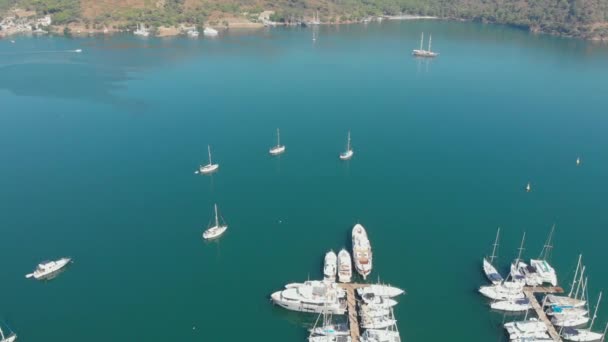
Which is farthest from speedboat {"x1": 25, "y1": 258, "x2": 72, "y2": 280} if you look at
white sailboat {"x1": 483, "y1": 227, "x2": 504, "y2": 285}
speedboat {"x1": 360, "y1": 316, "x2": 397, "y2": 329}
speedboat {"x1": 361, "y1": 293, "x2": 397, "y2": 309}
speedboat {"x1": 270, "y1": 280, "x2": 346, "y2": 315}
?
white sailboat {"x1": 483, "y1": 227, "x2": 504, "y2": 285}

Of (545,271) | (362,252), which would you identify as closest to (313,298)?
(362,252)

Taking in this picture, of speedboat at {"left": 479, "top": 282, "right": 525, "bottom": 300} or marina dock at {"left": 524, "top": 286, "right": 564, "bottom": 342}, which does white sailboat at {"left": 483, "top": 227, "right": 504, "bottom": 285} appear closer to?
speedboat at {"left": 479, "top": 282, "right": 525, "bottom": 300}

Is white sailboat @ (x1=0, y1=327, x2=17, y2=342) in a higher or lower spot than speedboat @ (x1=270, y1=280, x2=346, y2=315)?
lower

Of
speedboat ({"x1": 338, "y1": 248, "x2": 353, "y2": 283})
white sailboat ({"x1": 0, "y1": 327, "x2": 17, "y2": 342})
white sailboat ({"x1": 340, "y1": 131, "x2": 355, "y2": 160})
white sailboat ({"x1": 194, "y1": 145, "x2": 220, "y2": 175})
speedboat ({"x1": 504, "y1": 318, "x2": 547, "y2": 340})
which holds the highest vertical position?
white sailboat ({"x1": 340, "y1": 131, "x2": 355, "y2": 160})

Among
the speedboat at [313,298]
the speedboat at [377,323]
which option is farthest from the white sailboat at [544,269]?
the speedboat at [313,298]

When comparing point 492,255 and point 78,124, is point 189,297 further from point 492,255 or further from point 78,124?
point 78,124

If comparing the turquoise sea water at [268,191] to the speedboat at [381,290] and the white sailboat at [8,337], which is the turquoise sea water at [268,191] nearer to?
the white sailboat at [8,337]

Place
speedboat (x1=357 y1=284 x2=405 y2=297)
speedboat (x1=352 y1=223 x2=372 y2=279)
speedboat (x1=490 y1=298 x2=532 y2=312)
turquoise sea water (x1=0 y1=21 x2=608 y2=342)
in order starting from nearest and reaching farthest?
speedboat (x1=490 y1=298 x2=532 y2=312)
speedboat (x1=357 y1=284 x2=405 y2=297)
turquoise sea water (x1=0 y1=21 x2=608 y2=342)
speedboat (x1=352 y1=223 x2=372 y2=279)

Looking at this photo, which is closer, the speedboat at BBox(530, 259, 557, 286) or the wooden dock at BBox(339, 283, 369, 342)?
the wooden dock at BBox(339, 283, 369, 342)

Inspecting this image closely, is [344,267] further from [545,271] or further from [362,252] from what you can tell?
[545,271]
